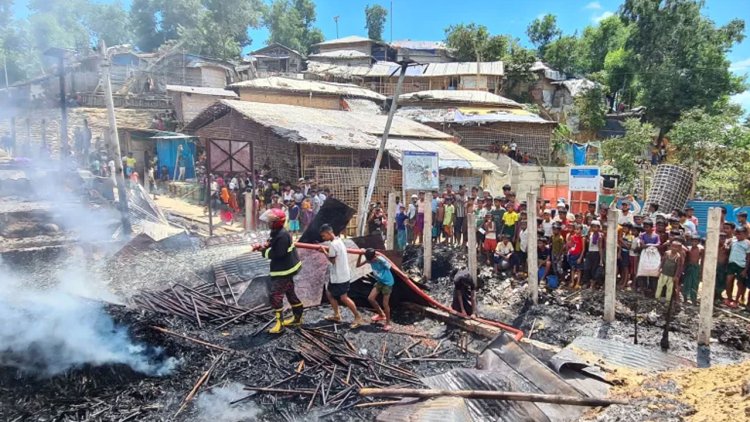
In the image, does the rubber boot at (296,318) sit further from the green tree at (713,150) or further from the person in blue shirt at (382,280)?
the green tree at (713,150)

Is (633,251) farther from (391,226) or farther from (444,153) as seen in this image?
(444,153)

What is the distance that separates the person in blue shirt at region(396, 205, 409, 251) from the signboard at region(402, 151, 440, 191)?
0.69 m

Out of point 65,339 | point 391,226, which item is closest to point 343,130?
point 391,226

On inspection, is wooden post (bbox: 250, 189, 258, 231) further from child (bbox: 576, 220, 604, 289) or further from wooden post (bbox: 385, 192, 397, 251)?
child (bbox: 576, 220, 604, 289)

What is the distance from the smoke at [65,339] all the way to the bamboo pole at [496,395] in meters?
2.72

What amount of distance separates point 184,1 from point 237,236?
1521 inches

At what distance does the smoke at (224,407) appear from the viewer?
208 inches

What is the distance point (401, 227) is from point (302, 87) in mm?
17505

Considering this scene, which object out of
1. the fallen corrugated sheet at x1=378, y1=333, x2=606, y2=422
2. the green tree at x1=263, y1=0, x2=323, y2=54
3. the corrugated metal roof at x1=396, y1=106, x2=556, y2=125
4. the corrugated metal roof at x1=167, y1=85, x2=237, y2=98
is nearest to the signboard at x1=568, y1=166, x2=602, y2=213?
the fallen corrugated sheet at x1=378, y1=333, x2=606, y2=422

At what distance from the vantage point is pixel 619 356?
266 inches

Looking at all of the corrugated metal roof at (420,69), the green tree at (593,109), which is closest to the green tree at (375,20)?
the corrugated metal roof at (420,69)

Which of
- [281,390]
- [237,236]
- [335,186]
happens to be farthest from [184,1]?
[281,390]

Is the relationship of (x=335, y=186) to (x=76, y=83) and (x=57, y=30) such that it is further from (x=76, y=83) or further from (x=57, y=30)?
(x=76, y=83)

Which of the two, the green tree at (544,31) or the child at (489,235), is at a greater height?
the green tree at (544,31)
